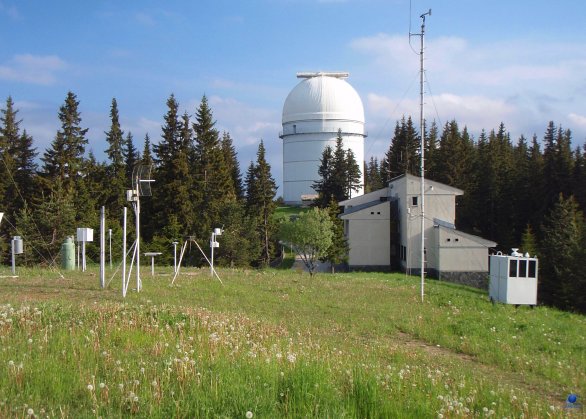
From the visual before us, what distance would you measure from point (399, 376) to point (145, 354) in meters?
2.85

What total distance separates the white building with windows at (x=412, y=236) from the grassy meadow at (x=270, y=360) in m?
26.8

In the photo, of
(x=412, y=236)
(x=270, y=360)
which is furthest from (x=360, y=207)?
(x=270, y=360)

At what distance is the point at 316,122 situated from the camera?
61219 millimetres

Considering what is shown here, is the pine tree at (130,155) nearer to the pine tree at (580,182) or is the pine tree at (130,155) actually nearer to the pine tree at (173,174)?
the pine tree at (173,174)

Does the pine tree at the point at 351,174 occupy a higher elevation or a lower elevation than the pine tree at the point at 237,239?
higher

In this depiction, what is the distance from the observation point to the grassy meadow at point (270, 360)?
14.9ft

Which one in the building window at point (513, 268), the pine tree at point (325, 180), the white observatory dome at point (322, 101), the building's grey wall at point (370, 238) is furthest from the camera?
the white observatory dome at point (322, 101)

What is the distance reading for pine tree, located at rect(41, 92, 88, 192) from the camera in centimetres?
4175

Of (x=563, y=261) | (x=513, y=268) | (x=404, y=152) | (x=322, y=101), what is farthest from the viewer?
Answer: (x=404, y=152)

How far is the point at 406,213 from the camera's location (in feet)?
140

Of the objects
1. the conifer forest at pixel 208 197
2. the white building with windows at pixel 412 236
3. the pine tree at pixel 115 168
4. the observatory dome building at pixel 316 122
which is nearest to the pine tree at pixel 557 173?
the conifer forest at pixel 208 197

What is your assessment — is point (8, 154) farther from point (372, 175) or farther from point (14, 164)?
point (372, 175)

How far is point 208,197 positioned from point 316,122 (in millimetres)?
20463

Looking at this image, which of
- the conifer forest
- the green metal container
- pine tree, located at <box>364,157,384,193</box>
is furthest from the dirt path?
pine tree, located at <box>364,157,384,193</box>
